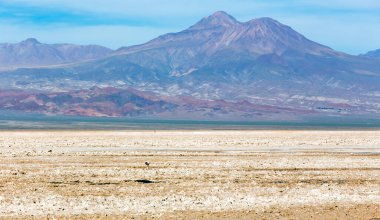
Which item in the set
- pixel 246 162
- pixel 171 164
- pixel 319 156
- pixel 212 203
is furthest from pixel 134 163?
pixel 212 203

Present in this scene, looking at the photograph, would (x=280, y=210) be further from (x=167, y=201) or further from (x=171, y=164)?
(x=171, y=164)

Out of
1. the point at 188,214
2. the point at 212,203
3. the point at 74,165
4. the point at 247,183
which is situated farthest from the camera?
the point at 74,165

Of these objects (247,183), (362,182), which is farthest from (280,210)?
(362,182)

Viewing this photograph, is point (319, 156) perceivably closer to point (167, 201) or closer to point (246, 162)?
point (246, 162)

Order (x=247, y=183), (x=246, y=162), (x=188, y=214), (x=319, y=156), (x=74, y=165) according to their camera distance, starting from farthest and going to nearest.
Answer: (x=319, y=156) < (x=246, y=162) < (x=74, y=165) < (x=247, y=183) < (x=188, y=214)

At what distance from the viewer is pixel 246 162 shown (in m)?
40.5

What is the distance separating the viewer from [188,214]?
22344 mm

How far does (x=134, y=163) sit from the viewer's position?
39.7 meters

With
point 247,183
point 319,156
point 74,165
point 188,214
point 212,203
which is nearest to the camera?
point 188,214

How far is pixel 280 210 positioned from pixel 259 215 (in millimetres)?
1176

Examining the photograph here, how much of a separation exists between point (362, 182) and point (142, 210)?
11.6 meters

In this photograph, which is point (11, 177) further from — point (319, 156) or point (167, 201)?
point (319, 156)

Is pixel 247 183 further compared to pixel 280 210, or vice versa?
pixel 247 183

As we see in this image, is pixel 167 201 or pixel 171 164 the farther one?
pixel 171 164
